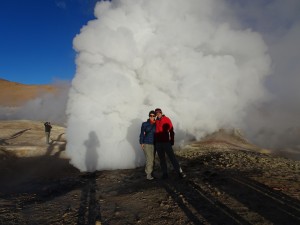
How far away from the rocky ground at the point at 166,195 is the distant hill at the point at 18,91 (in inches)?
2047

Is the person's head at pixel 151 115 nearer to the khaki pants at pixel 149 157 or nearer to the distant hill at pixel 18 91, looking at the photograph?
the khaki pants at pixel 149 157

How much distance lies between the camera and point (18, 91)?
6675cm

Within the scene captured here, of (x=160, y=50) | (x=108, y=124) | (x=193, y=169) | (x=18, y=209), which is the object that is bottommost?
(x=18, y=209)

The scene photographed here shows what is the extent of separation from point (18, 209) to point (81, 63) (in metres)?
6.16

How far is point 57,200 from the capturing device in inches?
229

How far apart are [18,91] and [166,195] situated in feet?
219

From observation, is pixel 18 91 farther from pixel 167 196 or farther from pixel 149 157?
pixel 167 196

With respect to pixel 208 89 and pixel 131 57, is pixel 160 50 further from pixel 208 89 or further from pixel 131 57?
pixel 208 89

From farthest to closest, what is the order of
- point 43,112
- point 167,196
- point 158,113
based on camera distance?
point 43,112, point 158,113, point 167,196

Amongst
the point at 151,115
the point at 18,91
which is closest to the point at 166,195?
the point at 151,115

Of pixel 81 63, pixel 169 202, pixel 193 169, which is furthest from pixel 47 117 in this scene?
pixel 169 202

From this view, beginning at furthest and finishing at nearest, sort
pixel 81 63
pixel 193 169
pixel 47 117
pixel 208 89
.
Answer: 1. pixel 47 117
2. pixel 208 89
3. pixel 81 63
4. pixel 193 169

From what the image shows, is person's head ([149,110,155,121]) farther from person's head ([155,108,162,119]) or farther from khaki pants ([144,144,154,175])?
khaki pants ([144,144,154,175])

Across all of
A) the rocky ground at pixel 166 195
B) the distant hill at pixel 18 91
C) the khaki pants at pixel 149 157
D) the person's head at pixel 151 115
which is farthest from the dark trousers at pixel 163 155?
the distant hill at pixel 18 91
